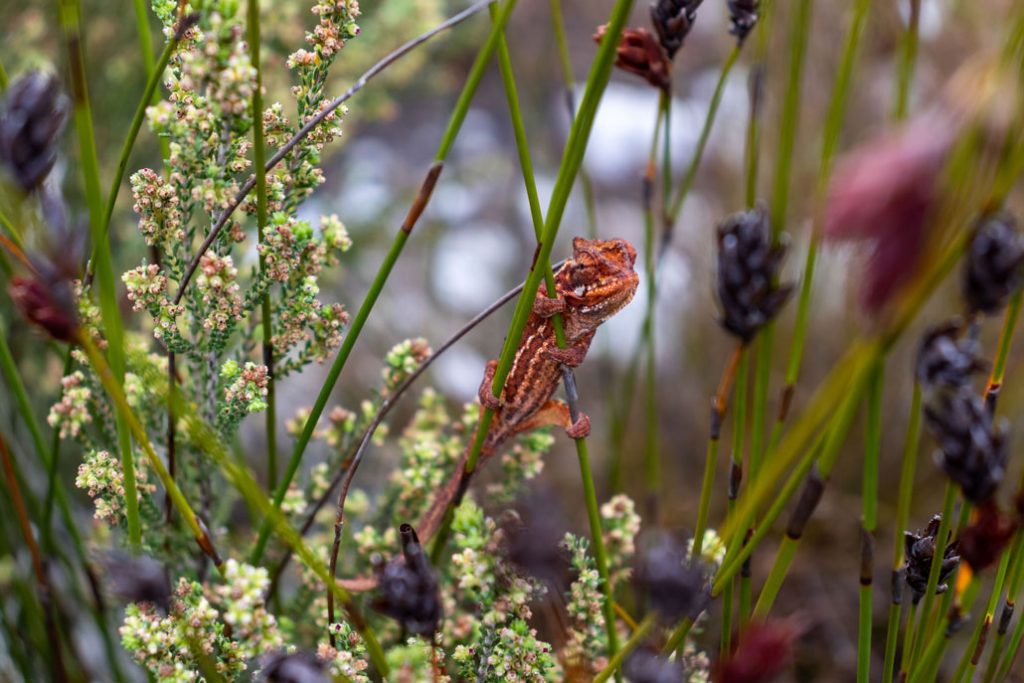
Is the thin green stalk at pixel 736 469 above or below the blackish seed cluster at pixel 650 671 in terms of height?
above

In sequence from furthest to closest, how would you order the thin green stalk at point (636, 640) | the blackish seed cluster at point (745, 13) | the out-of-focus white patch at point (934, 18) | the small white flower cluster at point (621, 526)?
the out-of-focus white patch at point (934, 18), the small white flower cluster at point (621, 526), the blackish seed cluster at point (745, 13), the thin green stalk at point (636, 640)

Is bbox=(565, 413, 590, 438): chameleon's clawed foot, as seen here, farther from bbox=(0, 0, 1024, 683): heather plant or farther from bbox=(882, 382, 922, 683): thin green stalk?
bbox=(882, 382, 922, 683): thin green stalk

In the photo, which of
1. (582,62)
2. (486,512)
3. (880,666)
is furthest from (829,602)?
(582,62)

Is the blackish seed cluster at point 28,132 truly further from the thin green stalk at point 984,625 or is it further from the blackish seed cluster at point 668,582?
the thin green stalk at point 984,625

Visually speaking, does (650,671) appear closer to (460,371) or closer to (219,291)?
(219,291)

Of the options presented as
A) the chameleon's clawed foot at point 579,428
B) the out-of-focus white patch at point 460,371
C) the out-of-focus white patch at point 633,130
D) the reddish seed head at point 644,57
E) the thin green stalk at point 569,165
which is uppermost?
the out-of-focus white patch at point 633,130

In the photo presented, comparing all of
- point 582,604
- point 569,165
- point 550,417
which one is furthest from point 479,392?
point 569,165

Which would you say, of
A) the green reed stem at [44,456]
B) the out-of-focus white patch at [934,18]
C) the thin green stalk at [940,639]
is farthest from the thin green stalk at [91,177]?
the out-of-focus white patch at [934,18]

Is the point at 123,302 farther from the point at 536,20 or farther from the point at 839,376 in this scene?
the point at 536,20
